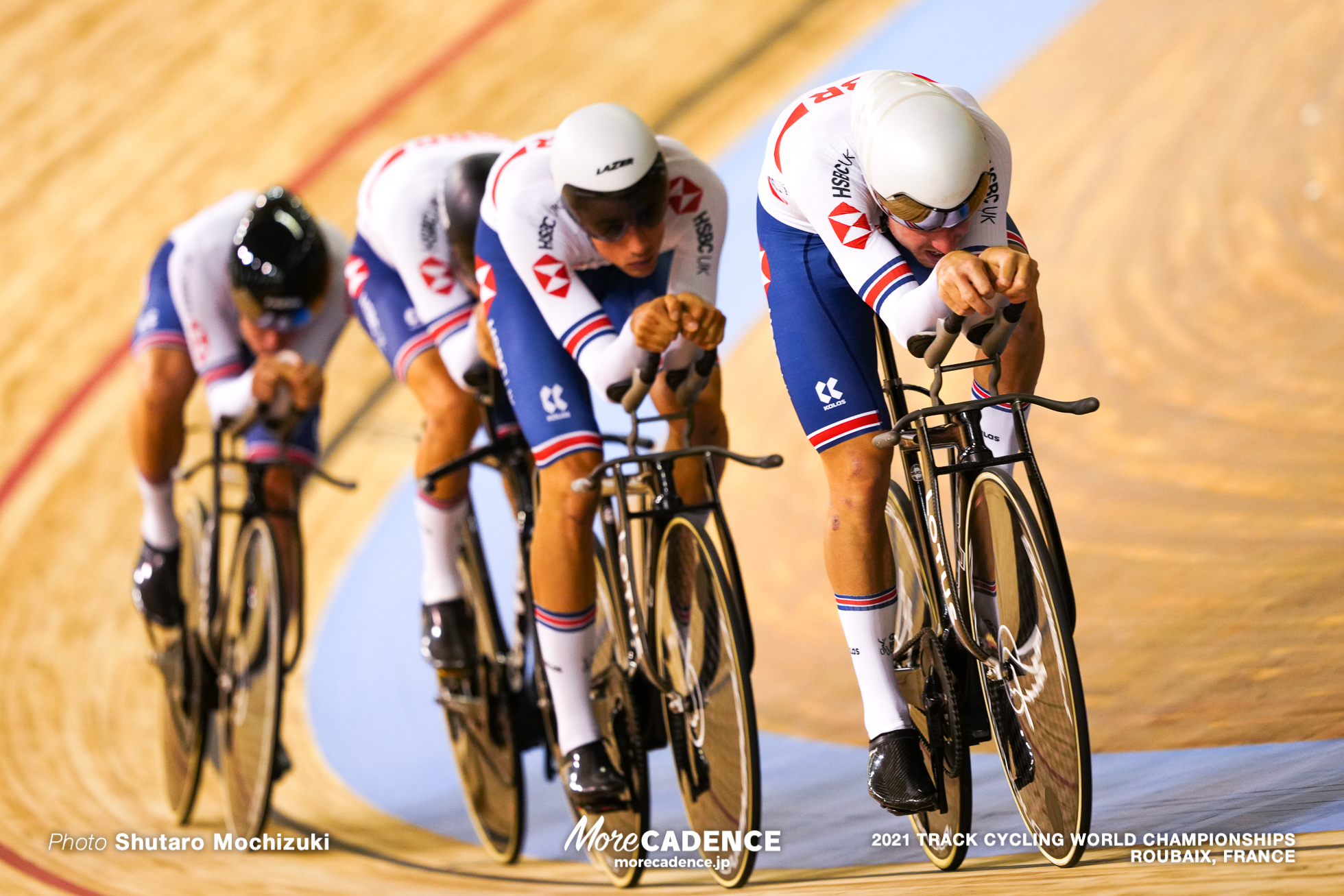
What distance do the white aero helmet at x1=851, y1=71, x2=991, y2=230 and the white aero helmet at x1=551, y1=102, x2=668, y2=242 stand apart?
551 mm

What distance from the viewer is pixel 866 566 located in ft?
8.00

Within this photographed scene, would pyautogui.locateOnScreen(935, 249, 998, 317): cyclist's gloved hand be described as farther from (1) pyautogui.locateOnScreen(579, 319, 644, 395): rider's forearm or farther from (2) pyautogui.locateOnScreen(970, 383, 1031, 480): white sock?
(1) pyautogui.locateOnScreen(579, 319, 644, 395): rider's forearm

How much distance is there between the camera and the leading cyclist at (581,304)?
2.66 metres

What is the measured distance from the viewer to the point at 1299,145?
5102 mm

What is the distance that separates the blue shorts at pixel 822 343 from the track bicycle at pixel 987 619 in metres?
0.04

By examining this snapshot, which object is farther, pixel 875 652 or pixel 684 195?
pixel 684 195

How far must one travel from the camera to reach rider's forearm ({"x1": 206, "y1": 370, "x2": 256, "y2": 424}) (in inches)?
150

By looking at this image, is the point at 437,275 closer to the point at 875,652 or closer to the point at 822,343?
the point at 822,343

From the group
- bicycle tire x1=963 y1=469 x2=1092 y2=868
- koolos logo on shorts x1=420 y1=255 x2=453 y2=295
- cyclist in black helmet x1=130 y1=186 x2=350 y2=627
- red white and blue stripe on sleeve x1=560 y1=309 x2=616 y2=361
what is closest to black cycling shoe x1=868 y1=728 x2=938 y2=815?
bicycle tire x1=963 y1=469 x2=1092 y2=868

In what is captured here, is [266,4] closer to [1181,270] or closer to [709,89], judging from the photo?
[709,89]

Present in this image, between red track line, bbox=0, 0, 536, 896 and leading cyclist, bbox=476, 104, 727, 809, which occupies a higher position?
leading cyclist, bbox=476, 104, 727, 809

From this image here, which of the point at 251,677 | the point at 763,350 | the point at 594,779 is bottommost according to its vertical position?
the point at 763,350

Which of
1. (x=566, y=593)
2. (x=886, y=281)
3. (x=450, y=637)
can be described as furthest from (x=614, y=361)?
(x=450, y=637)

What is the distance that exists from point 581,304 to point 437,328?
790 mm
